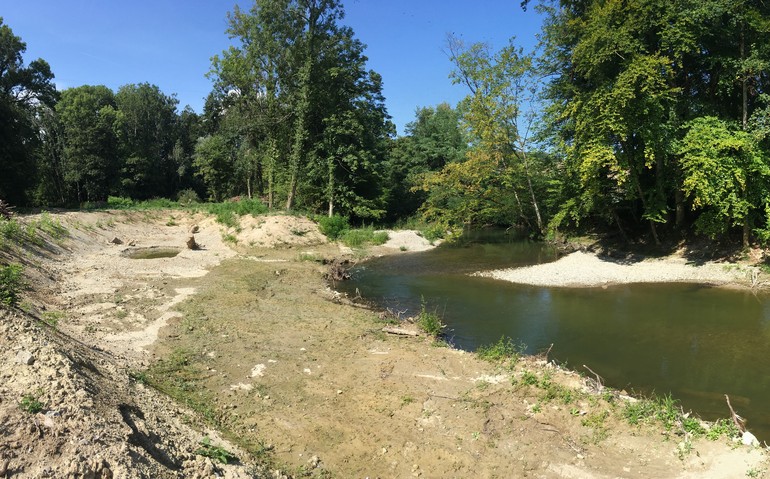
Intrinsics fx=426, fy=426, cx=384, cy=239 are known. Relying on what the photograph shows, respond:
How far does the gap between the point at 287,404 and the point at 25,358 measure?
404 cm

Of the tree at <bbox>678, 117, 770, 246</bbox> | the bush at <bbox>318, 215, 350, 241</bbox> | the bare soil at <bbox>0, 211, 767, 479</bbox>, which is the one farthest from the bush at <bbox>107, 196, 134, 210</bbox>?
the tree at <bbox>678, 117, 770, 246</bbox>

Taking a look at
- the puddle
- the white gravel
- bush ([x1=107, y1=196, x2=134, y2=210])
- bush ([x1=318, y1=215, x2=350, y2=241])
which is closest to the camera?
the white gravel

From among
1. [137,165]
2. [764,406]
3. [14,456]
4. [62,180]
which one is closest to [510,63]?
[764,406]

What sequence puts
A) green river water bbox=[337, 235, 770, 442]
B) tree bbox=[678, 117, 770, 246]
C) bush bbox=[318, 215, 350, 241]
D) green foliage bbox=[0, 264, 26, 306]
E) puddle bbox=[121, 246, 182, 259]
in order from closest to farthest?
green foliage bbox=[0, 264, 26, 306]
green river water bbox=[337, 235, 770, 442]
tree bbox=[678, 117, 770, 246]
puddle bbox=[121, 246, 182, 259]
bush bbox=[318, 215, 350, 241]

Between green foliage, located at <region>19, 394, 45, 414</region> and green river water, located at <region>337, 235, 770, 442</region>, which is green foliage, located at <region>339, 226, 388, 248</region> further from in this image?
green foliage, located at <region>19, 394, 45, 414</region>

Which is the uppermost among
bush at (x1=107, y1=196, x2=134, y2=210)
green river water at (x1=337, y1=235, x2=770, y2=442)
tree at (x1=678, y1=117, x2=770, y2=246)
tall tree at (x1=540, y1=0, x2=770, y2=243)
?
tall tree at (x1=540, y1=0, x2=770, y2=243)

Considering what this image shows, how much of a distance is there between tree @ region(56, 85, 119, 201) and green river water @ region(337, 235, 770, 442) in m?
40.8

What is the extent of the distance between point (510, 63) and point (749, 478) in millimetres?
28055

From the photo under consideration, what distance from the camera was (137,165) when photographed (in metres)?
50.6

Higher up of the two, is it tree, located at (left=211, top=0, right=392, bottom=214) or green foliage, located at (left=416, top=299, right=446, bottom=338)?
tree, located at (left=211, top=0, right=392, bottom=214)

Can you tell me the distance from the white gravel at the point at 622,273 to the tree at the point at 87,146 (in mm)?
45656

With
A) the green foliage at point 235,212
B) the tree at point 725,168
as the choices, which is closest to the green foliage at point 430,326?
the tree at point 725,168

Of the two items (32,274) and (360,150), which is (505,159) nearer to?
(360,150)

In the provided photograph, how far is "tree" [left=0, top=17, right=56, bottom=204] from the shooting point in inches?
1233
